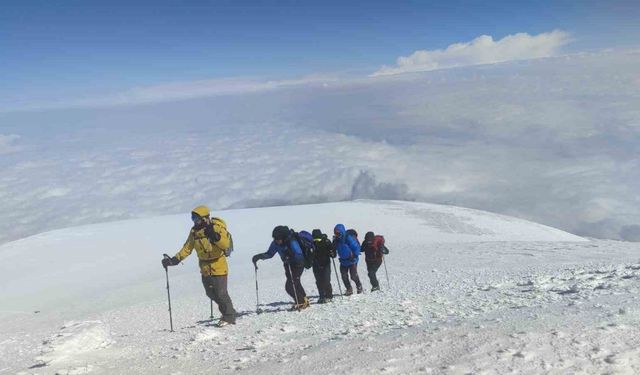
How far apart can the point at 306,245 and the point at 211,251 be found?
192cm

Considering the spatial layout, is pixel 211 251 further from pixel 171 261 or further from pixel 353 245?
pixel 353 245

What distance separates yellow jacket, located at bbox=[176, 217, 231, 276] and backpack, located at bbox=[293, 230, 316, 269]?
1537 millimetres

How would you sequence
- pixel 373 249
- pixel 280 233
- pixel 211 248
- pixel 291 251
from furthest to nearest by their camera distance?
pixel 373 249, pixel 291 251, pixel 280 233, pixel 211 248

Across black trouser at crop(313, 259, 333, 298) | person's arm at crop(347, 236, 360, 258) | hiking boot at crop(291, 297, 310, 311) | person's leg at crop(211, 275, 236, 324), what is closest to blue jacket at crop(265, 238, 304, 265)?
hiking boot at crop(291, 297, 310, 311)

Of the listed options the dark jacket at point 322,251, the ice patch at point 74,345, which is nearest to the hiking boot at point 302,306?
the dark jacket at point 322,251

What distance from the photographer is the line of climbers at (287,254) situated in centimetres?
724

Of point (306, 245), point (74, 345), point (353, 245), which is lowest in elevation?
point (74, 345)

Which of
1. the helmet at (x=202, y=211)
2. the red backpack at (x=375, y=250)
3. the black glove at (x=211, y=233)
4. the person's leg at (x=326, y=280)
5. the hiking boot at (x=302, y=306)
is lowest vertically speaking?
the hiking boot at (x=302, y=306)

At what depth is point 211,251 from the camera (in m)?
7.34

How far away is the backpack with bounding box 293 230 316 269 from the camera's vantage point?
8.62 m

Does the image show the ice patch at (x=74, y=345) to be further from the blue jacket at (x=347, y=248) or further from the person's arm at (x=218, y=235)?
the blue jacket at (x=347, y=248)

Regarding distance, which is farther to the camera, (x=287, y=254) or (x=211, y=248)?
(x=287, y=254)

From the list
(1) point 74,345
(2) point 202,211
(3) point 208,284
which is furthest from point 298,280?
(1) point 74,345

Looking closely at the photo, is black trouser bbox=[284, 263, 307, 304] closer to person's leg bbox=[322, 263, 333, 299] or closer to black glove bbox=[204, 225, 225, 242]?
person's leg bbox=[322, 263, 333, 299]
